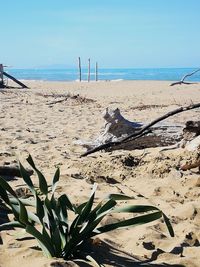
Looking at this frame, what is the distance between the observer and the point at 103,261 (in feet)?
8.55

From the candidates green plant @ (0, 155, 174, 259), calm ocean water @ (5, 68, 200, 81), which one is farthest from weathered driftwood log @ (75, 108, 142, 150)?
calm ocean water @ (5, 68, 200, 81)

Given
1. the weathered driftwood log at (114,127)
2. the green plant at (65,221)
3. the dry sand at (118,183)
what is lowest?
the dry sand at (118,183)

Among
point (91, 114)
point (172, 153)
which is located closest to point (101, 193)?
point (172, 153)

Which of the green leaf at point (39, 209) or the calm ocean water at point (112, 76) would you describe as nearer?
the green leaf at point (39, 209)

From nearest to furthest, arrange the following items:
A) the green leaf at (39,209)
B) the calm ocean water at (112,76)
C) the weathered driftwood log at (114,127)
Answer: the green leaf at (39,209) → the weathered driftwood log at (114,127) → the calm ocean water at (112,76)

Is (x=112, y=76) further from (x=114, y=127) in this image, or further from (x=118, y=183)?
(x=118, y=183)

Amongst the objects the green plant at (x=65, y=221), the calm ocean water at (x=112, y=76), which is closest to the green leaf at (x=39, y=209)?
the green plant at (x=65, y=221)

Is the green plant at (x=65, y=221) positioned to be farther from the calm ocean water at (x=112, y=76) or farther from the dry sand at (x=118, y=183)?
the calm ocean water at (x=112, y=76)

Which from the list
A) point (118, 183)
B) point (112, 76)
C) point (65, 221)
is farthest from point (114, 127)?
point (112, 76)

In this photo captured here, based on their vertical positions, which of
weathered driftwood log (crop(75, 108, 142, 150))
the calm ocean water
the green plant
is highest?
the calm ocean water

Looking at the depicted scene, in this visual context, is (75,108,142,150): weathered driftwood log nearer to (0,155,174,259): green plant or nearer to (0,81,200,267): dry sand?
(0,81,200,267): dry sand

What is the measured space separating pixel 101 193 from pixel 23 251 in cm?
166

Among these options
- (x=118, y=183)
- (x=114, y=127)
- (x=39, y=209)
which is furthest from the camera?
(x=114, y=127)

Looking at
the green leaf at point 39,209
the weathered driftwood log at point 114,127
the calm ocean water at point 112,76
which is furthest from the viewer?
the calm ocean water at point 112,76
